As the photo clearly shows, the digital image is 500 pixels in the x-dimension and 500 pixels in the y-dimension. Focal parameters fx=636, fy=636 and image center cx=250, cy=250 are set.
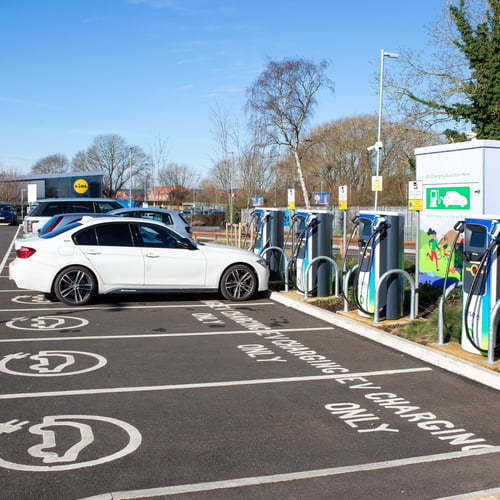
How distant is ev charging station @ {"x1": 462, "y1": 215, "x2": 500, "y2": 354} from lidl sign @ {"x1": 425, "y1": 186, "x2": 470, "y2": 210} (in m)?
3.04

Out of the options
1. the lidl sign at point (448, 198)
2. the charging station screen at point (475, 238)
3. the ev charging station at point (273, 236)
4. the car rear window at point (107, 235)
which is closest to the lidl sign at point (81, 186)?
the ev charging station at point (273, 236)

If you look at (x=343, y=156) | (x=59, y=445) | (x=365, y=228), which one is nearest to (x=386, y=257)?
(x=365, y=228)

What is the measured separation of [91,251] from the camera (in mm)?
10602

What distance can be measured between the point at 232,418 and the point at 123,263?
Answer: 5.98 meters

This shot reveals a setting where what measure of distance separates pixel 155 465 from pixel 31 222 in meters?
17.0

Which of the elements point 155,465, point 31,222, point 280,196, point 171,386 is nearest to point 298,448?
point 155,465

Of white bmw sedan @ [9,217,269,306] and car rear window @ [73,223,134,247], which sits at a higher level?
car rear window @ [73,223,134,247]

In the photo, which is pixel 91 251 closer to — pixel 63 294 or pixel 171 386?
pixel 63 294

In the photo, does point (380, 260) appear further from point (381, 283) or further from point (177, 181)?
point (177, 181)

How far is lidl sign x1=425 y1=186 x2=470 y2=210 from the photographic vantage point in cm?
970

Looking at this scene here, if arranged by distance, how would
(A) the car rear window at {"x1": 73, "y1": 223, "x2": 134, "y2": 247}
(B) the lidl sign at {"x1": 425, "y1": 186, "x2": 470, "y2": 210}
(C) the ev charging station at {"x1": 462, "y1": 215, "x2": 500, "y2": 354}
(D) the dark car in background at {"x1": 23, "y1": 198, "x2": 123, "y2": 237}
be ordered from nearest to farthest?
(C) the ev charging station at {"x1": 462, "y1": 215, "x2": 500, "y2": 354} → (B) the lidl sign at {"x1": 425, "y1": 186, "x2": 470, "y2": 210} → (A) the car rear window at {"x1": 73, "y1": 223, "x2": 134, "y2": 247} → (D) the dark car in background at {"x1": 23, "y1": 198, "x2": 123, "y2": 237}

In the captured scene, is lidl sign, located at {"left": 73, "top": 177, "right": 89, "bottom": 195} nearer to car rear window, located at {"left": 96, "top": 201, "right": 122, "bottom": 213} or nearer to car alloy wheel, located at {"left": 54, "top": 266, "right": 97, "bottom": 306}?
car rear window, located at {"left": 96, "top": 201, "right": 122, "bottom": 213}

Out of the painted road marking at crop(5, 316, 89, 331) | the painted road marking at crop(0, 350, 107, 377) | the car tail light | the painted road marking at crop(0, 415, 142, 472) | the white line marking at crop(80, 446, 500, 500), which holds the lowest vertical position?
the white line marking at crop(80, 446, 500, 500)

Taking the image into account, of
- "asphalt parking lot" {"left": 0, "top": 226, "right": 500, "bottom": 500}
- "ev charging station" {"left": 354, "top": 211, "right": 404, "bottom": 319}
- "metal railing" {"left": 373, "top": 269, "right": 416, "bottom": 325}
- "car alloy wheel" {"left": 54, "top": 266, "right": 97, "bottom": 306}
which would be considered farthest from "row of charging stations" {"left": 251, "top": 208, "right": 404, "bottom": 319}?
"car alloy wheel" {"left": 54, "top": 266, "right": 97, "bottom": 306}
